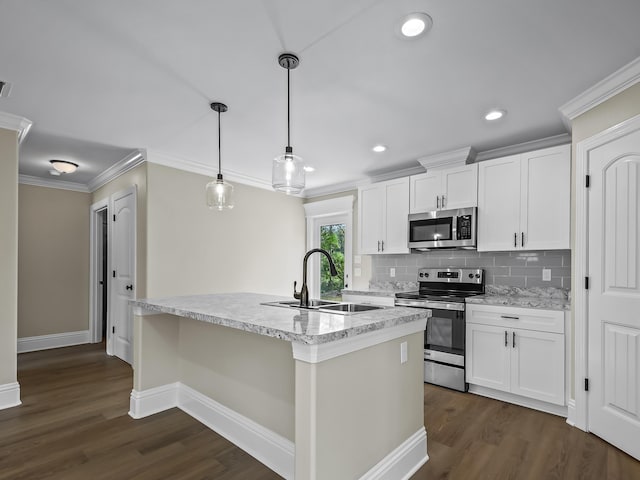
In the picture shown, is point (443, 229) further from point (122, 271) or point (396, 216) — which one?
point (122, 271)

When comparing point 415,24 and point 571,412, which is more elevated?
point 415,24

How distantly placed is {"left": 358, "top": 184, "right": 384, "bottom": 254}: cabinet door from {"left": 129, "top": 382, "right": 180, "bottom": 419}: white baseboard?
267 cm

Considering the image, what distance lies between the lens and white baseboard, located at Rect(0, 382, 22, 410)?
2.96m

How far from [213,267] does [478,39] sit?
364 cm

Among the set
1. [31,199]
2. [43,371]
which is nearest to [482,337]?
[43,371]

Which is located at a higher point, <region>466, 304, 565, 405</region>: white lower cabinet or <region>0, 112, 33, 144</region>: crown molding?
<region>0, 112, 33, 144</region>: crown molding

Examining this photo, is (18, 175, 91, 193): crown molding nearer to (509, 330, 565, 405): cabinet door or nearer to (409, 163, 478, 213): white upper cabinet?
(409, 163, 478, 213): white upper cabinet

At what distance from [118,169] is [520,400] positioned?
498cm

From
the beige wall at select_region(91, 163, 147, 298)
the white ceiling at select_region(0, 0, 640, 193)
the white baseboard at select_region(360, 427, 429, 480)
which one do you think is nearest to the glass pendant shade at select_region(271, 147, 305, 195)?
the white ceiling at select_region(0, 0, 640, 193)

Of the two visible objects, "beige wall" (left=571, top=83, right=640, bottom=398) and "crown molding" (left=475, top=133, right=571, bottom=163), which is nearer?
"beige wall" (left=571, top=83, right=640, bottom=398)

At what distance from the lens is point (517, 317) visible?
3.04 meters

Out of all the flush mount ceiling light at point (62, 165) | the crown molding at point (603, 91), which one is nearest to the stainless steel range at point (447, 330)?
the crown molding at point (603, 91)

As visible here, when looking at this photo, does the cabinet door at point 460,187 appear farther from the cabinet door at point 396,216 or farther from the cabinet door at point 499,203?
the cabinet door at point 396,216

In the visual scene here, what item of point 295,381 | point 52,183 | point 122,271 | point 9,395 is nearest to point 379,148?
point 295,381
